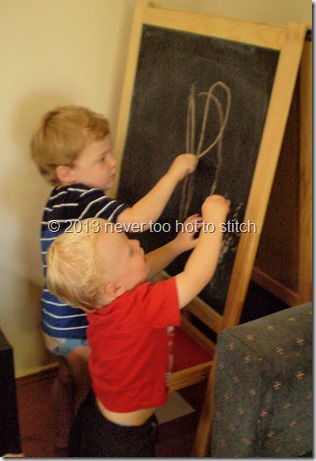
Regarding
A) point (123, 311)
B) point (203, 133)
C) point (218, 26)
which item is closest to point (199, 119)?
point (203, 133)

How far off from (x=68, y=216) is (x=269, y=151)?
1.79 ft

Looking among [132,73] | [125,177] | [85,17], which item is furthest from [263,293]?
[85,17]

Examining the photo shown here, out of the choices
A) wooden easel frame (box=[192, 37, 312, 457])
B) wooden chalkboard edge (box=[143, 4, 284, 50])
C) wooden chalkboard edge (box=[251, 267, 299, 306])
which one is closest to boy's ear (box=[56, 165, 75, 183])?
wooden chalkboard edge (box=[143, 4, 284, 50])

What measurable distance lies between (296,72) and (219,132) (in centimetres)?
26

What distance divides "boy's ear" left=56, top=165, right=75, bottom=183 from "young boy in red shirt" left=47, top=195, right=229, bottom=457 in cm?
28

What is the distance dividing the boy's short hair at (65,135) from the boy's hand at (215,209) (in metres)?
0.36

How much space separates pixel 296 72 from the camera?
3.47 feet

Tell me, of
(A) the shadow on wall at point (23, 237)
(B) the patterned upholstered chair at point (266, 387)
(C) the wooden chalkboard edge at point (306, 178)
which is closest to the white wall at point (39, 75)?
(A) the shadow on wall at point (23, 237)

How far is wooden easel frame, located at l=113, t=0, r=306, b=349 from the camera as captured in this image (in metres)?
1.06

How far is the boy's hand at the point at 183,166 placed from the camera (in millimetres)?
1301

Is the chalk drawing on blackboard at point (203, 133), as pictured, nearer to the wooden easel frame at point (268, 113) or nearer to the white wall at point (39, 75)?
the wooden easel frame at point (268, 113)

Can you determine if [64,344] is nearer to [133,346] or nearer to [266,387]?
[133,346]

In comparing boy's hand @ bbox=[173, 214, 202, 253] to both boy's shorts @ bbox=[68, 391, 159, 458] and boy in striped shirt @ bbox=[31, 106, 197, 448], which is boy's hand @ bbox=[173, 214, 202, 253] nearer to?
boy in striped shirt @ bbox=[31, 106, 197, 448]

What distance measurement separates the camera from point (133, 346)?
107cm
